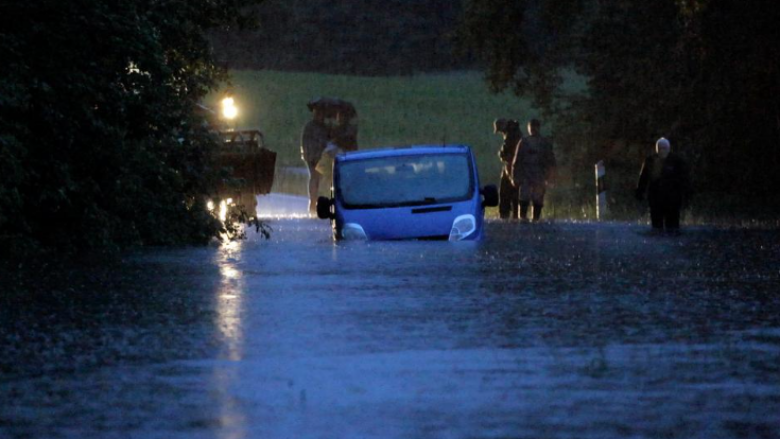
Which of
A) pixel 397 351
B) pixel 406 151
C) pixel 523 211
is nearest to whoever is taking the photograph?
pixel 397 351

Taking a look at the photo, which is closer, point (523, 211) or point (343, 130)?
point (523, 211)

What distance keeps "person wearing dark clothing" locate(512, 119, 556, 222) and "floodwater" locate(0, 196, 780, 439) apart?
16.1m

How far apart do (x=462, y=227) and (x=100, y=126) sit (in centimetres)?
488

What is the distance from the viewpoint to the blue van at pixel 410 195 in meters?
25.2

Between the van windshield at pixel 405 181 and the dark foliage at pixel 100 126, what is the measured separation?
195 centimetres

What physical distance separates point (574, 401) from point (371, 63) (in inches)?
5285

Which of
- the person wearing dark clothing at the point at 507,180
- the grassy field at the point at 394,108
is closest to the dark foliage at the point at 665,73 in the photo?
the person wearing dark clothing at the point at 507,180

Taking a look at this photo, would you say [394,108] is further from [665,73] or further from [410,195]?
[410,195]

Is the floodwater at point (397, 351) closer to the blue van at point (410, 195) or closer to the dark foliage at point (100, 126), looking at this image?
the dark foliage at point (100, 126)

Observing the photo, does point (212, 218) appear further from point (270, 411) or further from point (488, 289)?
point (270, 411)

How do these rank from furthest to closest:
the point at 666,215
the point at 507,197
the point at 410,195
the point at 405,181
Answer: the point at 507,197
the point at 666,215
the point at 405,181
the point at 410,195

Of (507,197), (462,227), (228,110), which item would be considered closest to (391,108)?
(228,110)

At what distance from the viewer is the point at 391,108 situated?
126812 mm

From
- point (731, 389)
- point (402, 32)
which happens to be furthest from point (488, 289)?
point (402, 32)
